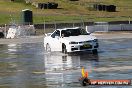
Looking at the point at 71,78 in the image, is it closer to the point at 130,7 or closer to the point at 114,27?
the point at 114,27

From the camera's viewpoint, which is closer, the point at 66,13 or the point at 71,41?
the point at 71,41

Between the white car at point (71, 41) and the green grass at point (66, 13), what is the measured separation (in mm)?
31000

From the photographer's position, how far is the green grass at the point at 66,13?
67625mm

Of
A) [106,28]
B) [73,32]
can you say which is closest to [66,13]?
[106,28]

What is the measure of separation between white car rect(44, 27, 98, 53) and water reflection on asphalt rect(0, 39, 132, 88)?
1.32 feet

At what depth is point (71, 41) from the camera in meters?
30.7

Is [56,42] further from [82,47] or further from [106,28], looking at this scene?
[106,28]

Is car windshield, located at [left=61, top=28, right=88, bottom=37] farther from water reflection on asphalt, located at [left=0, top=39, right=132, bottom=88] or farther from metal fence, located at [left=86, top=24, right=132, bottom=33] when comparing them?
metal fence, located at [left=86, top=24, right=132, bottom=33]

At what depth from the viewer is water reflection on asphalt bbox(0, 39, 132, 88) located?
19.8 meters

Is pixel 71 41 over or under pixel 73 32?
under

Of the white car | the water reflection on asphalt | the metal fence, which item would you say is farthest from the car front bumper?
the metal fence

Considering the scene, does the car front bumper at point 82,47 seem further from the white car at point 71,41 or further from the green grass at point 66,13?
the green grass at point 66,13

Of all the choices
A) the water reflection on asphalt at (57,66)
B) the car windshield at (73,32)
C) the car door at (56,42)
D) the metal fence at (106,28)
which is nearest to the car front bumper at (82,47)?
the water reflection on asphalt at (57,66)

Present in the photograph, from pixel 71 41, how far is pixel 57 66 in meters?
5.87
